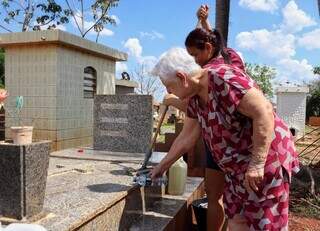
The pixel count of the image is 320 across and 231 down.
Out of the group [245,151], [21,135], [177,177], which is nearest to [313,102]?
[177,177]

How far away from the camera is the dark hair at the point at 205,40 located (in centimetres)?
242

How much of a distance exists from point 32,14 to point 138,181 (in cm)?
1183

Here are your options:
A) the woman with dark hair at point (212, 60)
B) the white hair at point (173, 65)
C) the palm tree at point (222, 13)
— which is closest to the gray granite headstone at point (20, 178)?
the white hair at point (173, 65)

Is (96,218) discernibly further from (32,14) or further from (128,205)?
(32,14)

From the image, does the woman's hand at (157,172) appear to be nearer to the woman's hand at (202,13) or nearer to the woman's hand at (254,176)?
the woman's hand at (254,176)

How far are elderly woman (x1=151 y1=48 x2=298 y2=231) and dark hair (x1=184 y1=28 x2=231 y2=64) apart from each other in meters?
0.41

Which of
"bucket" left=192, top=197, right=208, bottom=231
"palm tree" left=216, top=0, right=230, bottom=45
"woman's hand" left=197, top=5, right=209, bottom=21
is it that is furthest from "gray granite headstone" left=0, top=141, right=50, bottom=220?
"palm tree" left=216, top=0, right=230, bottom=45

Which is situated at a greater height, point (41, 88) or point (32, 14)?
point (32, 14)

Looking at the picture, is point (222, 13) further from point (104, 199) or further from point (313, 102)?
point (313, 102)

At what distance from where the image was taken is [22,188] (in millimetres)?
1918

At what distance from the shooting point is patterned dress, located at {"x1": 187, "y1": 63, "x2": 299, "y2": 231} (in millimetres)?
1840

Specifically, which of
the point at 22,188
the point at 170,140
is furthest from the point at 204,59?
the point at 170,140

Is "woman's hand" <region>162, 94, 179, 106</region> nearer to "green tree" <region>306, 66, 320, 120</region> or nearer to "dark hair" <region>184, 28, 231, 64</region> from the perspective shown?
"dark hair" <region>184, 28, 231, 64</region>

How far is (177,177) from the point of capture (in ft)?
11.9
